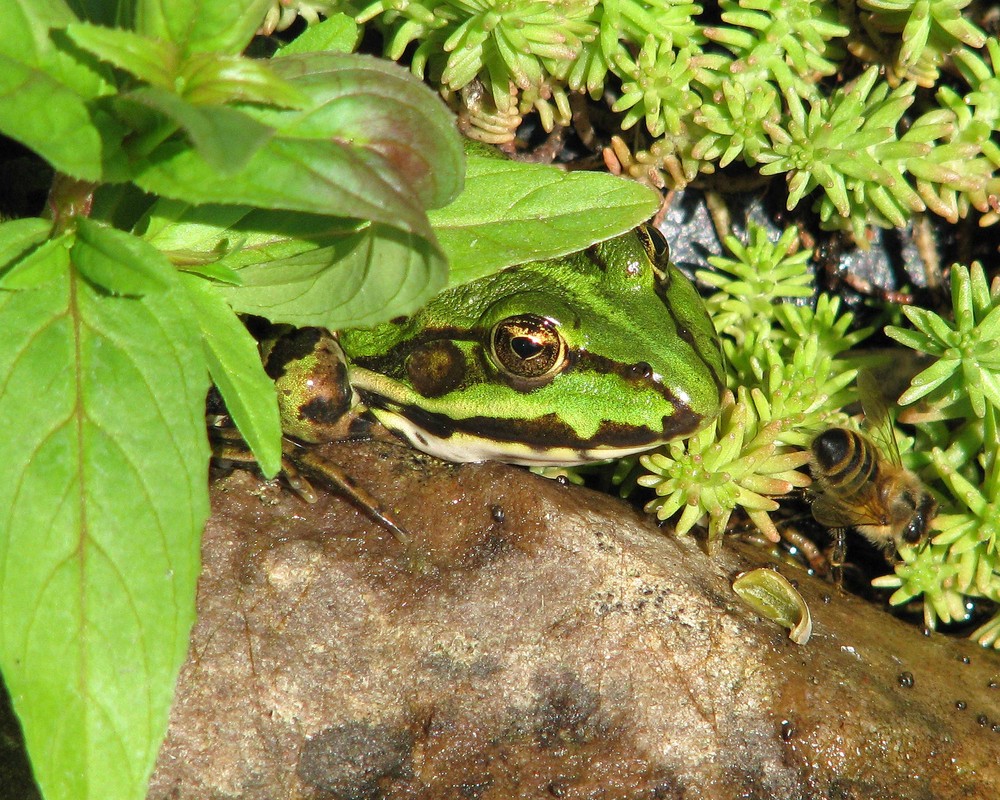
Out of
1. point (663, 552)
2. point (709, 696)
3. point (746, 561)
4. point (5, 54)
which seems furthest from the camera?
point (746, 561)

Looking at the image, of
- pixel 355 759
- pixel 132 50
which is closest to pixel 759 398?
pixel 355 759

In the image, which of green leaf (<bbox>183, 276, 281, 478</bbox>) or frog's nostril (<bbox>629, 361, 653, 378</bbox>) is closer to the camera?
green leaf (<bbox>183, 276, 281, 478</bbox>)

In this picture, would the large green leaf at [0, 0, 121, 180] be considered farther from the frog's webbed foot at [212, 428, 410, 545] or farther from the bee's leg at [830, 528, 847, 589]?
the bee's leg at [830, 528, 847, 589]

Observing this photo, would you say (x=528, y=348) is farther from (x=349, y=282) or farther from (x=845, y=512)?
(x=845, y=512)

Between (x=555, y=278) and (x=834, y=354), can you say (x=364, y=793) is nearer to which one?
(x=555, y=278)

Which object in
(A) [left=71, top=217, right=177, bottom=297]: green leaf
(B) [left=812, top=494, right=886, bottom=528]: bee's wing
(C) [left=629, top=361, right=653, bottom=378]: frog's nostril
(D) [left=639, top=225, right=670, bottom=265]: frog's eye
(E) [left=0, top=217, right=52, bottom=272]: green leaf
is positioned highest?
(A) [left=71, top=217, right=177, bottom=297]: green leaf

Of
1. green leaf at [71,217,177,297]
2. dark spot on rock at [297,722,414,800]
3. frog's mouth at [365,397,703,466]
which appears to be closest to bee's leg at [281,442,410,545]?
frog's mouth at [365,397,703,466]

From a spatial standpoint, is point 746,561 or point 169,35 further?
point 746,561

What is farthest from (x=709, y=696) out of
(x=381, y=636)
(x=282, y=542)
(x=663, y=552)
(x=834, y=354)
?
(x=834, y=354)
